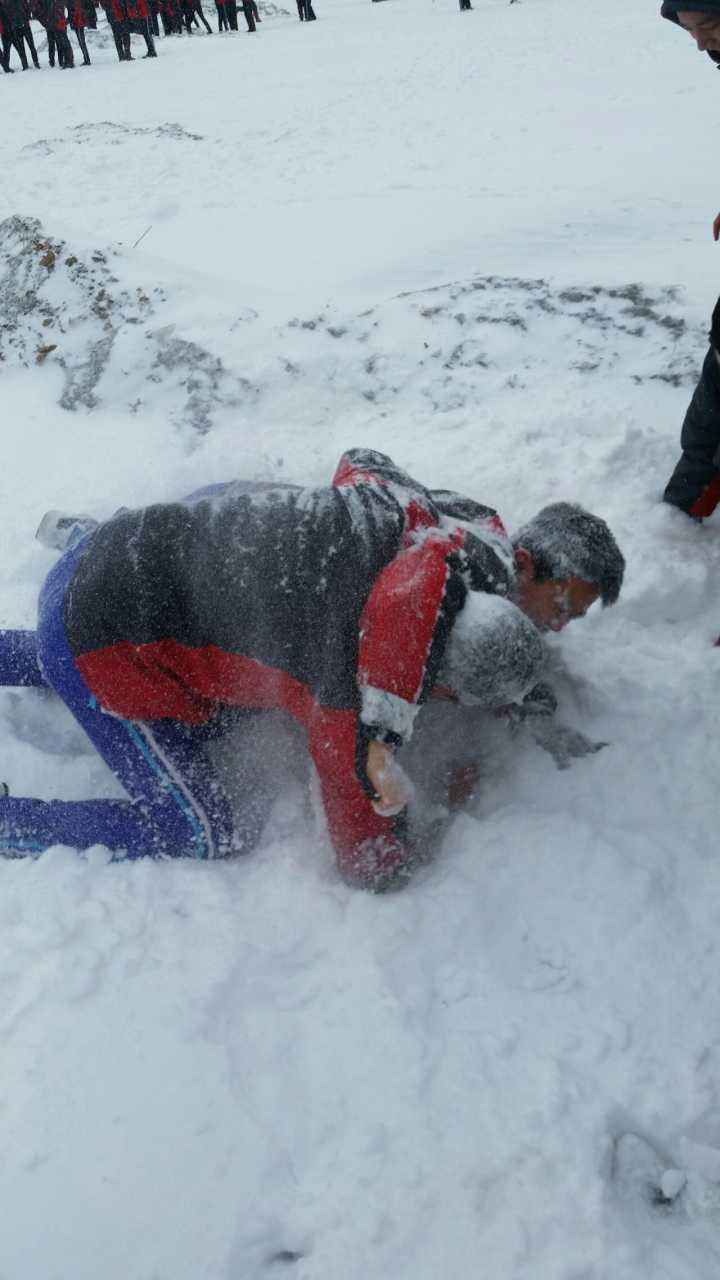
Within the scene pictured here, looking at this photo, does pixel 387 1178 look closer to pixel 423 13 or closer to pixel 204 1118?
pixel 204 1118

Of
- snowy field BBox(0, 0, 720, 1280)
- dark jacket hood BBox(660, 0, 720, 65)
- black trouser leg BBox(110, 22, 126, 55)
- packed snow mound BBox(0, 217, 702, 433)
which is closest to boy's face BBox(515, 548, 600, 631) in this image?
snowy field BBox(0, 0, 720, 1280)

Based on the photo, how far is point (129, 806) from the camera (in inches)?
91.9

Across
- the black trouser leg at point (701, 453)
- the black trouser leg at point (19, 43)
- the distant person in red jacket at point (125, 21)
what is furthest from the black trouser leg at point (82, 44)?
the black trouser leg at point (701, 453)

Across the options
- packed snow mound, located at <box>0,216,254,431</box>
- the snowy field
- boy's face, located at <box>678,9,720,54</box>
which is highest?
boy's face, located at <box>678,9,720,54</box>

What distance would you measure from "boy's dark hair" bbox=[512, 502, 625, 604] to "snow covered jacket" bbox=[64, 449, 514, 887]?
0.31 feet

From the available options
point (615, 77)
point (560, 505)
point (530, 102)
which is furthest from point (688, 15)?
point (615, 77)

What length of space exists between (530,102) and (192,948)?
27.4 feet

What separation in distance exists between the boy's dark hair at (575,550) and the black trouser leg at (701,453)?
969 mm

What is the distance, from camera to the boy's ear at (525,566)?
81.7 inches

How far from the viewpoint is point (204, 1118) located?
5.83 ft

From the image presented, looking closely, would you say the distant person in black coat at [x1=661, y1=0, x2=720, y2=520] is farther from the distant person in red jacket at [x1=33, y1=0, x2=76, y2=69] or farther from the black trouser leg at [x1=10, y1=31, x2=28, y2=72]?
the black trouser leg at [x1=10, y1=31, x2=28, y2=72]

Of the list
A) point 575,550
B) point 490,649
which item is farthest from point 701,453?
point 490,649

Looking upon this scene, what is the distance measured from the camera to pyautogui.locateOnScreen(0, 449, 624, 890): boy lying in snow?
1.85 metres

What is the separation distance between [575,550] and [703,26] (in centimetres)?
129
